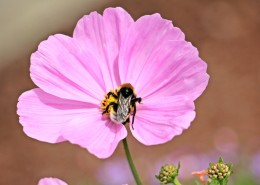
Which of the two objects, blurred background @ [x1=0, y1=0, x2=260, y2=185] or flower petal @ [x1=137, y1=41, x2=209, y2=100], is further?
→ blurred background @ [x1=0, y1=0, x2=260, y2=185]

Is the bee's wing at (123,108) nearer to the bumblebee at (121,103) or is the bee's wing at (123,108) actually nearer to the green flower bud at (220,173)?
the bumblebee at (121,103)

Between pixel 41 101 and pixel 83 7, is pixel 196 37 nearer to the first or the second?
pixel 83 7

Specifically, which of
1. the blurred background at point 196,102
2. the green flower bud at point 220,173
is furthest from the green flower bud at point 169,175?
the blurred background at point 196,102

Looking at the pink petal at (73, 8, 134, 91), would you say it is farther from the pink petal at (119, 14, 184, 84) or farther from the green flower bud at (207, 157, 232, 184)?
the green flower bud at (207, 157, 232, 184)

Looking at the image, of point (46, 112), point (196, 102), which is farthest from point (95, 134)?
point (196, 102)

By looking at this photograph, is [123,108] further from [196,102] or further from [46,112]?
[196,102]

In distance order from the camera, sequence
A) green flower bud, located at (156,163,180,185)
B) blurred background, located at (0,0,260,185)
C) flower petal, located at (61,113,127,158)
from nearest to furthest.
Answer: flower petal, located at (61,113,127,158) → green flower bud, located at (156,163,180,185) → blurred background, located at (0,0,260,185)

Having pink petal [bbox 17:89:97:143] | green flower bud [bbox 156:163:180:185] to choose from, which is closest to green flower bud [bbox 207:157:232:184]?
green flower bud [bbox 156:163:180:185]
